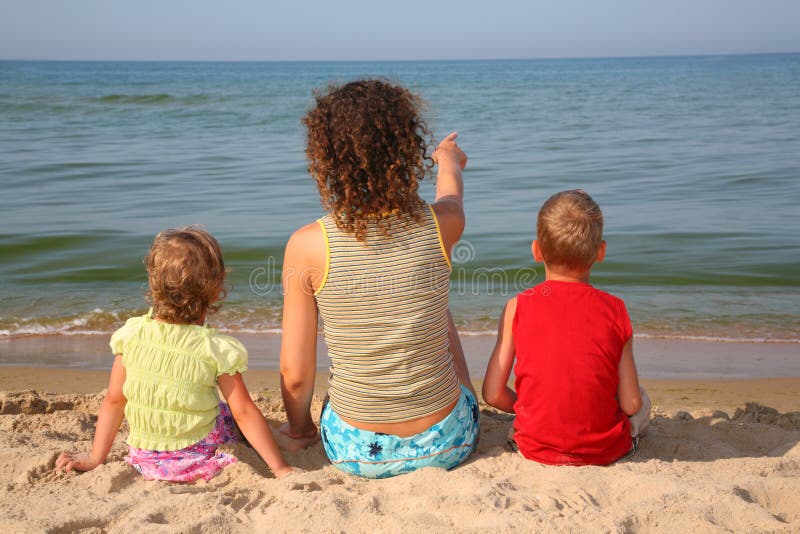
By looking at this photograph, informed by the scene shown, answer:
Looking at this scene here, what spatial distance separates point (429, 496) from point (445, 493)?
0.07m

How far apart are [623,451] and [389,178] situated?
1.28 meters

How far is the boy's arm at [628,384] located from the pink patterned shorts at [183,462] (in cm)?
138

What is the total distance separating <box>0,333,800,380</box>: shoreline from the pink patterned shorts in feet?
6.46

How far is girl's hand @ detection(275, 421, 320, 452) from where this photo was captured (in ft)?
10.2

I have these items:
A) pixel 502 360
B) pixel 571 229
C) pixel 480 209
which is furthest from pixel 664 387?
pixel 480 209

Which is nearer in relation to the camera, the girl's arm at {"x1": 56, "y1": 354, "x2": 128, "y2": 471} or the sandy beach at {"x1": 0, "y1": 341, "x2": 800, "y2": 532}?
the sandy beach at {"x1": 0, "y1": 341, "x2": 800, "y2": 532}

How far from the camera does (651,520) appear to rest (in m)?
2.28

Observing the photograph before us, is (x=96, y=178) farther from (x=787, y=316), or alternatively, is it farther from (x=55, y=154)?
(x=787, y=316)

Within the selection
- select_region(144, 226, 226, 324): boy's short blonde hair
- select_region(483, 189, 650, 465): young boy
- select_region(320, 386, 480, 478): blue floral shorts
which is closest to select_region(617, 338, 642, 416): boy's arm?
select_region(483, 189, 650, 465): young boy

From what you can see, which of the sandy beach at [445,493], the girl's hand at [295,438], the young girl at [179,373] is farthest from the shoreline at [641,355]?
the young girl at [179,373]

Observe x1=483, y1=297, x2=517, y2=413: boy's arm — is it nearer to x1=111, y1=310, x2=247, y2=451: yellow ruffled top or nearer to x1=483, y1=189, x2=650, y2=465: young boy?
x1=483, y1=189, x2=650, y2=465: young boy

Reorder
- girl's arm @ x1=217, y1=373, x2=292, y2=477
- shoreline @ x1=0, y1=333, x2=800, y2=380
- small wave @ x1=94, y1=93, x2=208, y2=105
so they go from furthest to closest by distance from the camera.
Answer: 1. small wave @ x1=94, y1=93, x2=208, y2=105
2. shoreline @ x1=0, y1=333, x2=800, y2=380
3. girl's arm @ x1=217, y1=373, x2=292, y2=477

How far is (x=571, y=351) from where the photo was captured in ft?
8.66

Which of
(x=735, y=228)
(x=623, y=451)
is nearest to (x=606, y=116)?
(x=735, y=228)
